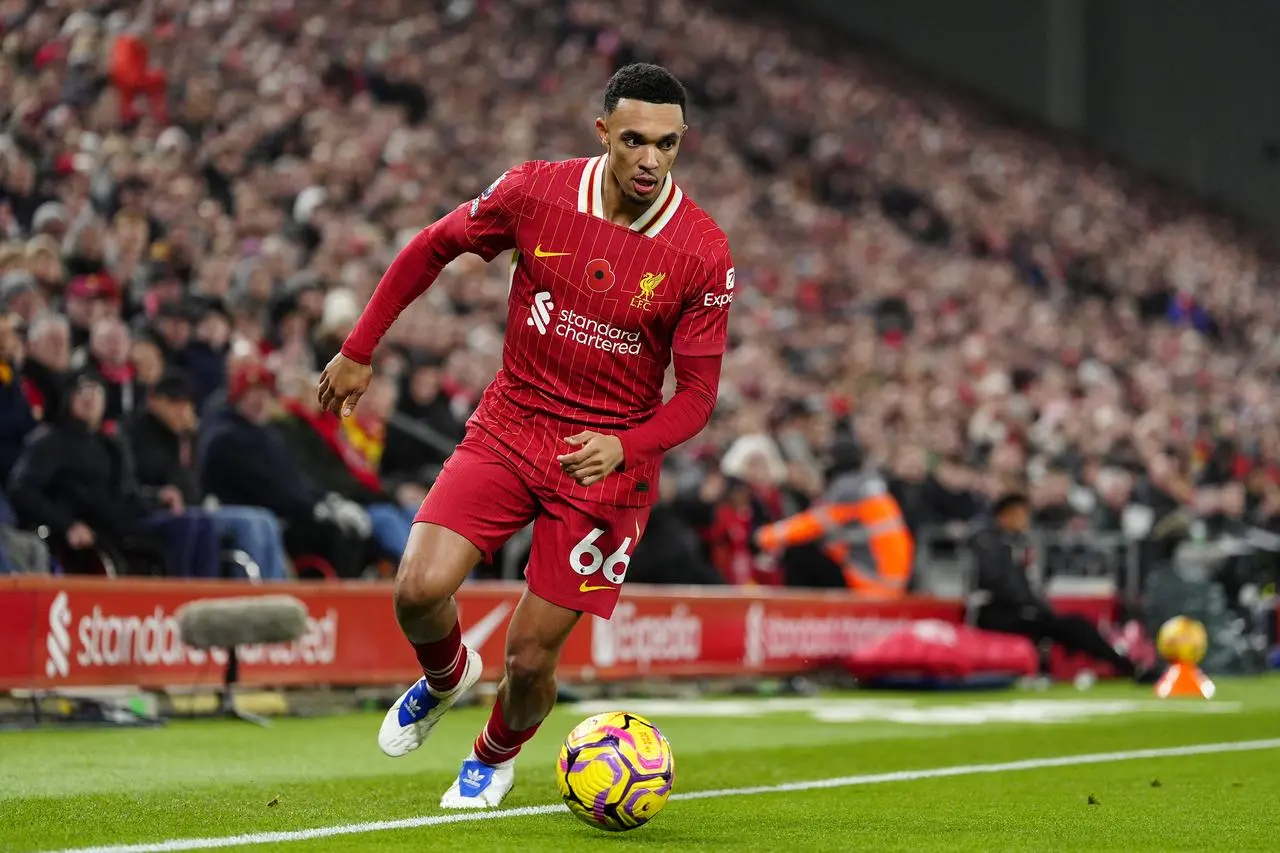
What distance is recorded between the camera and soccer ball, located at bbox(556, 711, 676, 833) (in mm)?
6516

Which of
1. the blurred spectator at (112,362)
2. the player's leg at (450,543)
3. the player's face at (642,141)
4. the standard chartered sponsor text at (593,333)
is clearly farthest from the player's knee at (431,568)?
the blurred spectator at (112,362)

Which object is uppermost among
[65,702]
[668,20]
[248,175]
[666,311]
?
[668,20]

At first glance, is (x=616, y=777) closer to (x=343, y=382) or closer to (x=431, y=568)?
(x=431, y=568)

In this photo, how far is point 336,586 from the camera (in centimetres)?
1239

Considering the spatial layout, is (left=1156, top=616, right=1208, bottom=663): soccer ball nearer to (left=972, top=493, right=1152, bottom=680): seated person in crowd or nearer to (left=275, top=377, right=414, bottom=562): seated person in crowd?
(left=972, top=493, right=1152, bottom=680): seated person in crowd

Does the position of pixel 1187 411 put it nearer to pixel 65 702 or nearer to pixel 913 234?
pixel 913 234

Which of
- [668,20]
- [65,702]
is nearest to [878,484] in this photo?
[65,702]

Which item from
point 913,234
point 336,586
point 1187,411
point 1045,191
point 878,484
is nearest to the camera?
point 336,586

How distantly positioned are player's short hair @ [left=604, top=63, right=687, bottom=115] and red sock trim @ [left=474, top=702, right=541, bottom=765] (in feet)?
7.06

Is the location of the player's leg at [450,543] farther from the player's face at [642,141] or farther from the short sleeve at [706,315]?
the player's face at [642,141]

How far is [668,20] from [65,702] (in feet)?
74.7

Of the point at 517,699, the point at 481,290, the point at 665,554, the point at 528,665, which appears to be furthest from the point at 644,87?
the point at 481,290

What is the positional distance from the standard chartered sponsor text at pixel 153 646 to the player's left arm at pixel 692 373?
517 centimetres

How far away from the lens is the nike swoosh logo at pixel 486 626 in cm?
1321
